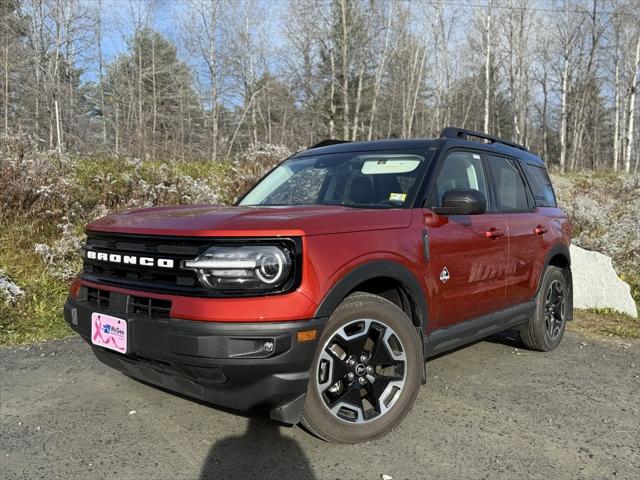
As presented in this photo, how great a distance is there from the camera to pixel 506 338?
5273 mm

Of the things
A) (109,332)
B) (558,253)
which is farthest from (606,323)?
(109,332)

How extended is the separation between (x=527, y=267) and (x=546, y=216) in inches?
28.6

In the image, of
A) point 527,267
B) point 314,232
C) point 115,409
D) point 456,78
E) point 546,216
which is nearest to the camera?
point 314,232

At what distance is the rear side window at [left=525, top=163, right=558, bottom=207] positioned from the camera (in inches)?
189

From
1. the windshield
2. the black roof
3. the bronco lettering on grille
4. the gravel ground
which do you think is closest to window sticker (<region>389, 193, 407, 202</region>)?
the windshield

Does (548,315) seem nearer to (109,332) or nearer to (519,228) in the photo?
(519,228)

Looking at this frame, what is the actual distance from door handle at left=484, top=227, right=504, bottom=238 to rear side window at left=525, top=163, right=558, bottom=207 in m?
1.13

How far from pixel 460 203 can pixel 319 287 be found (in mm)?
1234

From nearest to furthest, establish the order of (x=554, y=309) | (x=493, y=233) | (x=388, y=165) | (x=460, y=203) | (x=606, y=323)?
(x=460, y=203)
(x=388, y=165)
(x=493, y=233)
(x=554, y=309)
(x=606, y=323)

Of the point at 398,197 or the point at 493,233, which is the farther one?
the point at 493,233

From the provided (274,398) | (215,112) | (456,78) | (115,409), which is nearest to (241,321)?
(274,398)

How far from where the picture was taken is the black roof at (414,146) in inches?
146

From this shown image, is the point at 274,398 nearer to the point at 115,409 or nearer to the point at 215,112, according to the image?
the point at 115,409

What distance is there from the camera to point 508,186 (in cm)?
439
